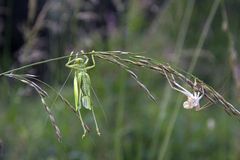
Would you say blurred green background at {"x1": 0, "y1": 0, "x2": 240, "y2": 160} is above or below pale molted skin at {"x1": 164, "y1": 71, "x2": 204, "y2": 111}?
below

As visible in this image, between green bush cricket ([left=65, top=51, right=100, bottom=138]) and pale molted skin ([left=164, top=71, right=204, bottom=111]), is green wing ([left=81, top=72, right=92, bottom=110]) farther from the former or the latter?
pale molted skin ([left=164, top=71, right=204, bottom=111])

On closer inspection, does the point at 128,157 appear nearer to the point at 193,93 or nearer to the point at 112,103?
the point at 112,103

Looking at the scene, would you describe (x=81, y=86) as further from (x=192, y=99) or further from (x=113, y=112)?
(x=113, y=112)

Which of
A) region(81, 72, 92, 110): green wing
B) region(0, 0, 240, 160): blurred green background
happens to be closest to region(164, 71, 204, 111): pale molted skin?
region(81, 72, 92, 110): green wing

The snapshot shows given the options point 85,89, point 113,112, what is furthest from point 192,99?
point 113,112

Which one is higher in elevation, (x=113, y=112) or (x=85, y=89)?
(x=85, y=89)

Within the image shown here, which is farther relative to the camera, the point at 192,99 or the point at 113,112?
the point at 113,112

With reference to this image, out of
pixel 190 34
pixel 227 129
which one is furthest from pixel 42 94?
→ pixel 190 34

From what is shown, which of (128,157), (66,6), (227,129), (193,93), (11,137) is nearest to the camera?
(193,93)

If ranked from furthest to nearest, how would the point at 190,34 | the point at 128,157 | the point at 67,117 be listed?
the point at 190,34 < the point at 67,117 < the point at 128,157

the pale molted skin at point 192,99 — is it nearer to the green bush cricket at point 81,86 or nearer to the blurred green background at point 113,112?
the green bush cricket at point 81,86

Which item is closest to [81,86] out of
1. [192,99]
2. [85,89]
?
[85,89]
